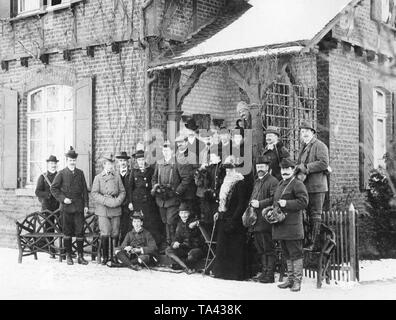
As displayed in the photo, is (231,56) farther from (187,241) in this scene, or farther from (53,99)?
(53,99)

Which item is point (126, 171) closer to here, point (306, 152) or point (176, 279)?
point (176, 279)

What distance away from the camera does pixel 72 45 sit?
1383cm

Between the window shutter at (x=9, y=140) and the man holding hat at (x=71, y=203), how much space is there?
10.5 feet

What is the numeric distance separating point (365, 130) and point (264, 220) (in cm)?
453

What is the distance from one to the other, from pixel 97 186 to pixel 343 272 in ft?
14.6

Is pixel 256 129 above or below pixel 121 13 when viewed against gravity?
below

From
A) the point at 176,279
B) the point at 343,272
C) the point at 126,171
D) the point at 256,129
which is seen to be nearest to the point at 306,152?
the point at 256,129

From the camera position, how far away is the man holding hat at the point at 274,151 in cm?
1005

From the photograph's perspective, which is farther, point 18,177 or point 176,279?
point 18,177

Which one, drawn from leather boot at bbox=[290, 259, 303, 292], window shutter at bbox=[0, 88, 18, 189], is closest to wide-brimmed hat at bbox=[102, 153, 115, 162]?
window shutter at bbox=[0, 88, 18, 189]

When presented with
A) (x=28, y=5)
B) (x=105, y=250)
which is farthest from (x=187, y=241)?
(x=28, y=5)

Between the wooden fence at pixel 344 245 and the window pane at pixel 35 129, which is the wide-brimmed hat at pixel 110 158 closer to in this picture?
the window pane at pixel 35 129

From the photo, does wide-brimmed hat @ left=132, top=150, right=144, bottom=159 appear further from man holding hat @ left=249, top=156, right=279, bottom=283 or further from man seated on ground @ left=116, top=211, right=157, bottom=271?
man holding hat @ left=249, top=156, right=279, bottom=283

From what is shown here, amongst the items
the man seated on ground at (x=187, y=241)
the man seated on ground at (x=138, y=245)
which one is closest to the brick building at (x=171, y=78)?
the man seated on ground at (x=187, y=241)
